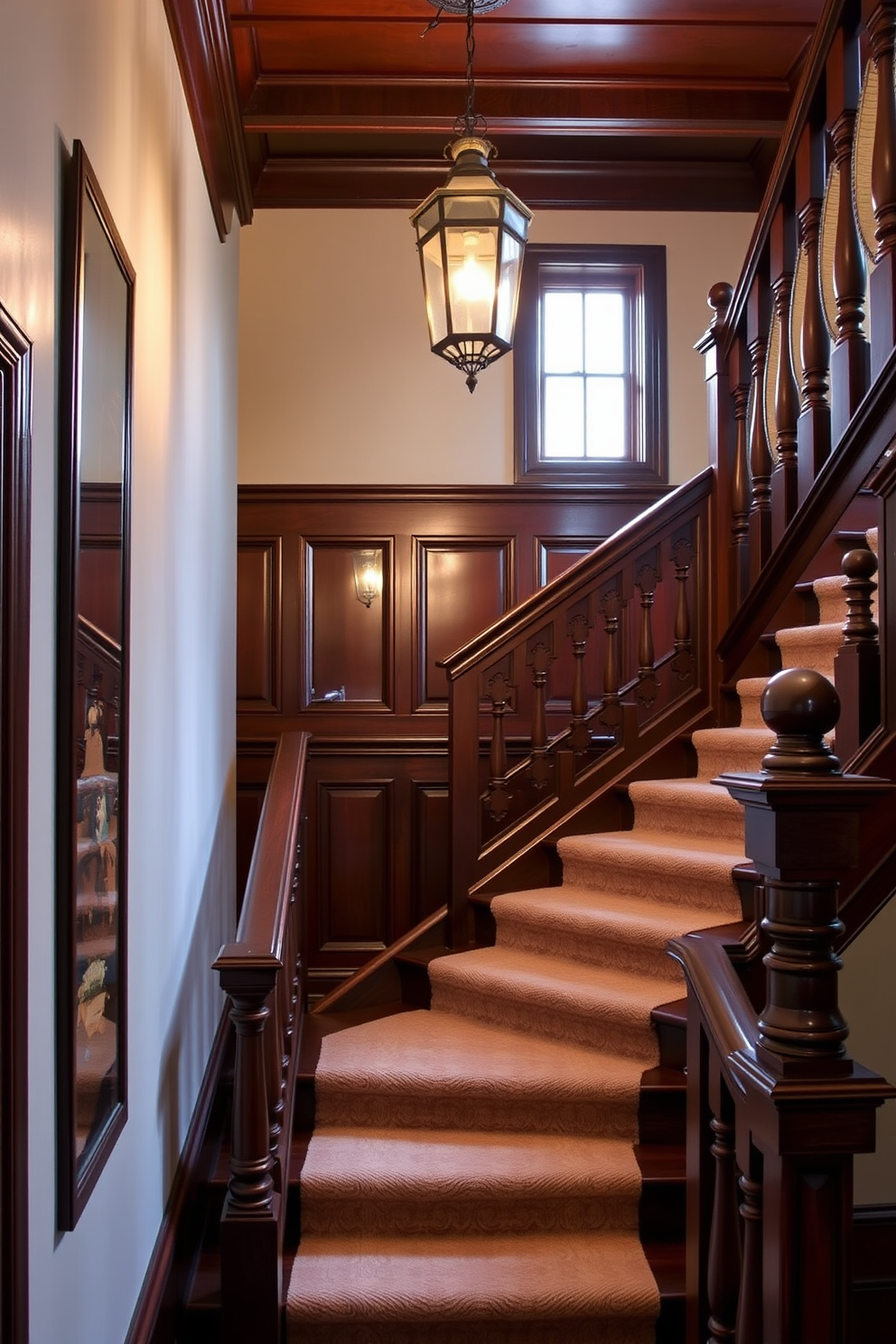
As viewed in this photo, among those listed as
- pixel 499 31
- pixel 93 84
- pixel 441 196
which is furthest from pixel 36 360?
pixel 499 31

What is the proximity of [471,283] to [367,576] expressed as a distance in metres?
2.18

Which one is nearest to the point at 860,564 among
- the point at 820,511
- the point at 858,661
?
the point at 858,661

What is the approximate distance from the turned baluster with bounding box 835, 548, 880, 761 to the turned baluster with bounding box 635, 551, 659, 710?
1.45 metres

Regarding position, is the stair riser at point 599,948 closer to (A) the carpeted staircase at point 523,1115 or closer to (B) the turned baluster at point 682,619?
(A) the carpeted staircase at point 523,1115

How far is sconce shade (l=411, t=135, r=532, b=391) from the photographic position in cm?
329

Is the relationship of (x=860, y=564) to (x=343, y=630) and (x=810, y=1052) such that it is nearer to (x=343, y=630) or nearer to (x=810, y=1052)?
(x=810, y=1052)

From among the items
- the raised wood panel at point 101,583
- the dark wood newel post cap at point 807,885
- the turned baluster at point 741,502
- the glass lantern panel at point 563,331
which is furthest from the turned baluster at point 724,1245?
the glass lantern panel at point 563,331

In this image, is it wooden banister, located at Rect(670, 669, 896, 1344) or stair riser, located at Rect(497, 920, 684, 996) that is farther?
stair riser, located at Rect(497, 920, 684, 996)

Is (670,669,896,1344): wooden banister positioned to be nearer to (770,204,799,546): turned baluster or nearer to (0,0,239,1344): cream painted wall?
(0,0,239,1344): cream painted wall

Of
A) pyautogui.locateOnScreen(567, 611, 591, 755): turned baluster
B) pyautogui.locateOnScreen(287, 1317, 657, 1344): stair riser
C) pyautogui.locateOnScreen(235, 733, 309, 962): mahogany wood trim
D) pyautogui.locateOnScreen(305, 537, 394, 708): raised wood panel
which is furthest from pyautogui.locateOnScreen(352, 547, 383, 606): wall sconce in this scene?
pyautogui.locateOnScreen(287, 1317, 657, 1344): stair riser

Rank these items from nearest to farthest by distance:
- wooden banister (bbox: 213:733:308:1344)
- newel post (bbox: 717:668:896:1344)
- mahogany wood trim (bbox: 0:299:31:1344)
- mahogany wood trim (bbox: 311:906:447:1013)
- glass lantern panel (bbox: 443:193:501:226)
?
mahogany wood trim (bbox: 0:299:31:1344), newel post (bbox: 717:668:896:1344), wooden banister (bbox: 213:733:308:1344), glass lantern panel (bbox: 443:193:501:226), mahogany wood trim (bbox: 311:906:447:1013)

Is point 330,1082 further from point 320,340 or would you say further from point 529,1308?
point 320,340

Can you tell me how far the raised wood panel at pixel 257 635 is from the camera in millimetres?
5281

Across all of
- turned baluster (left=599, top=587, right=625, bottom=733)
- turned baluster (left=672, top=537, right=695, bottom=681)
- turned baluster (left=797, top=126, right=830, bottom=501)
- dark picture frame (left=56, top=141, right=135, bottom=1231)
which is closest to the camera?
dark picture frame (left=56, top=141, right=135, bottom=1231)
